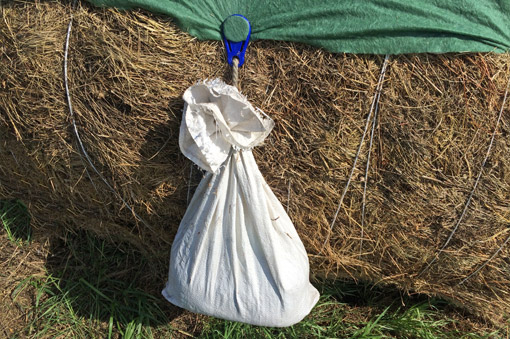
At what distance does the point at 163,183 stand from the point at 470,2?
1.54 m

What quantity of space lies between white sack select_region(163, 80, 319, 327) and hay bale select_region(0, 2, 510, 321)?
0.12 m

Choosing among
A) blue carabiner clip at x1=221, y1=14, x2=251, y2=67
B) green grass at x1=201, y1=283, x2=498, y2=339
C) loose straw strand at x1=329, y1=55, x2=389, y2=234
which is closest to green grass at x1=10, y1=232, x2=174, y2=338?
green grass at x1=201, y1=283, x2=498, y2=339

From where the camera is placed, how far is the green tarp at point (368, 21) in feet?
5.91

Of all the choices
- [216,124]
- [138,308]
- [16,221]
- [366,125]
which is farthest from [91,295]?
[366,125]

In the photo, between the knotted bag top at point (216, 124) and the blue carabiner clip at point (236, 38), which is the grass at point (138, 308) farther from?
the blue carabiner clip at point (236, 38)

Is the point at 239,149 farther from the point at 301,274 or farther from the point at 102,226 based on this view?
the point at 102,226

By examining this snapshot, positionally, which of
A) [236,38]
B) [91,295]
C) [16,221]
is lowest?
[91,295]

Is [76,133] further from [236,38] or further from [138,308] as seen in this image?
[138,308]

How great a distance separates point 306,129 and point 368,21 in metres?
0.52

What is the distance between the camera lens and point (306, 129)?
1948 mm

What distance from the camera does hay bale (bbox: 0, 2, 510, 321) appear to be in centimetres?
189

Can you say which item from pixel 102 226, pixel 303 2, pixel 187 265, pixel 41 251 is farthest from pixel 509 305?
pixel 41 251

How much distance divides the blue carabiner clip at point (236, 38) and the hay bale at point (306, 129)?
0.13ft

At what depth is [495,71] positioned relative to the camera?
1861 mm
